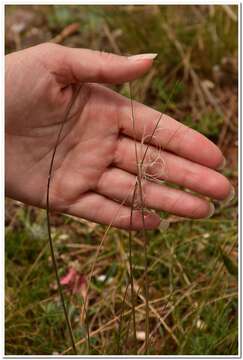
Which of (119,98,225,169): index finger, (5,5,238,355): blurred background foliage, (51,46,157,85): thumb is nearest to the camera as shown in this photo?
(51,46,157,85): thumb

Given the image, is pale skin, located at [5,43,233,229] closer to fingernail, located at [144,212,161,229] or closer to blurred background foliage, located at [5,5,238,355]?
fingernail, located at [144,212,161,229]

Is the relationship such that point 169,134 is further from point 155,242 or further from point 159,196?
point 155,242

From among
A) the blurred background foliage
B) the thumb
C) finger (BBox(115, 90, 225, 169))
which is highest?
the thumb

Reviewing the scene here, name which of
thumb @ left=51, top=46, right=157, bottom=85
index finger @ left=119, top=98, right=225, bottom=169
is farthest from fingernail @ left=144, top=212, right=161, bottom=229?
thumb @ left=51, top=46, right=157, bottom=85

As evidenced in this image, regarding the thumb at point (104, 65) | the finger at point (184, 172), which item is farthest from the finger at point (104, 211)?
the thumb at point (104, 65)

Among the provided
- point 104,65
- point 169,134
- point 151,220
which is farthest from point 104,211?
point 104,65

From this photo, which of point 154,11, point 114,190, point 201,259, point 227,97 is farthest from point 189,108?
point 114,190

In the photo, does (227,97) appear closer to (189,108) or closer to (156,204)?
(189,108)
